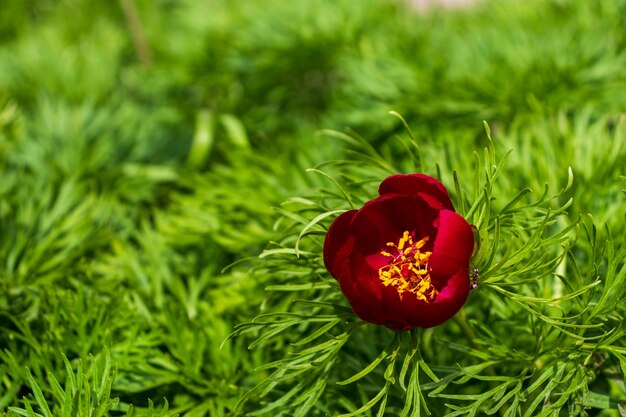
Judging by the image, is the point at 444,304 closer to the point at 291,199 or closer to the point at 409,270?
the point at 409,270

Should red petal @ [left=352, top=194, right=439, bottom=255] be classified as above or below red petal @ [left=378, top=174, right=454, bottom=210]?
below

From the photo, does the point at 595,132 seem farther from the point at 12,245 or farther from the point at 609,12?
the point at 12,245

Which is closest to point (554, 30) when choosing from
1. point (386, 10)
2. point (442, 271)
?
point (386, 10)

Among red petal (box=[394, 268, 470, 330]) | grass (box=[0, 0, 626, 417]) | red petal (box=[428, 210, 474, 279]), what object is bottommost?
grass (box=[0, 0, 626, 417])

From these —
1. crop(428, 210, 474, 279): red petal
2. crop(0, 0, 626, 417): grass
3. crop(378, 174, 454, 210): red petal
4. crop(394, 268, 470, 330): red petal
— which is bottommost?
crop(0, 0, 626, 417): grass

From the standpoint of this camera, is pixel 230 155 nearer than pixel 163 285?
No
